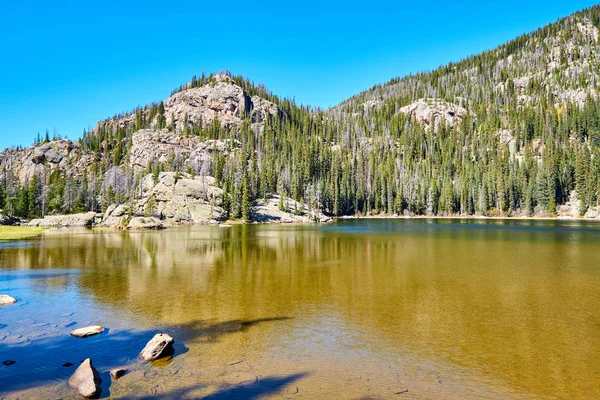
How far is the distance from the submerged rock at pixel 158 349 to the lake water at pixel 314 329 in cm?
31

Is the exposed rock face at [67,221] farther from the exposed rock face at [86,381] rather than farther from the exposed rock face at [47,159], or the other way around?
the exposed rock face at [86,381]

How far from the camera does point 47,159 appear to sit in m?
176

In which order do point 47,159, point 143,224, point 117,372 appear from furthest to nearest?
point 47,159
point 143,224
point 117,372

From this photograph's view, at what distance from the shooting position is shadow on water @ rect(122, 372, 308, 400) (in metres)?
8.31

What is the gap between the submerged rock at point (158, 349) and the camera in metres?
10.4

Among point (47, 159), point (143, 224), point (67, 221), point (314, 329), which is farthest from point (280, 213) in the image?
point (47, 159)

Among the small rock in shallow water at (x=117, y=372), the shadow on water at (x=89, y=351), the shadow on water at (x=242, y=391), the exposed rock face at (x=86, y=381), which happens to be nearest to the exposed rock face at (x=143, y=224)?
the shadow on water at (x=89, y=351)

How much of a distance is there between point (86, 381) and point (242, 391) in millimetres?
3804

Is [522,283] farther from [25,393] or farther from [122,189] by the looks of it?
[122,189]

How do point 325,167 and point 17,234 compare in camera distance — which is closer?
point 17,234

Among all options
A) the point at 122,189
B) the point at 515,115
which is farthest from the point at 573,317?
the point at 515,115

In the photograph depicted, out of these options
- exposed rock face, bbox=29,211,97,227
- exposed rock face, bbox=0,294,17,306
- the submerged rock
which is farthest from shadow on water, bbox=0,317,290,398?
exposed rock face, bbox=29,211,97,227

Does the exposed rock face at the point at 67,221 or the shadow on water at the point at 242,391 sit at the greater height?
the exposed rock face at the point at 67,221

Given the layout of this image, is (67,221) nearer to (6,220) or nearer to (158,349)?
(6,220)
